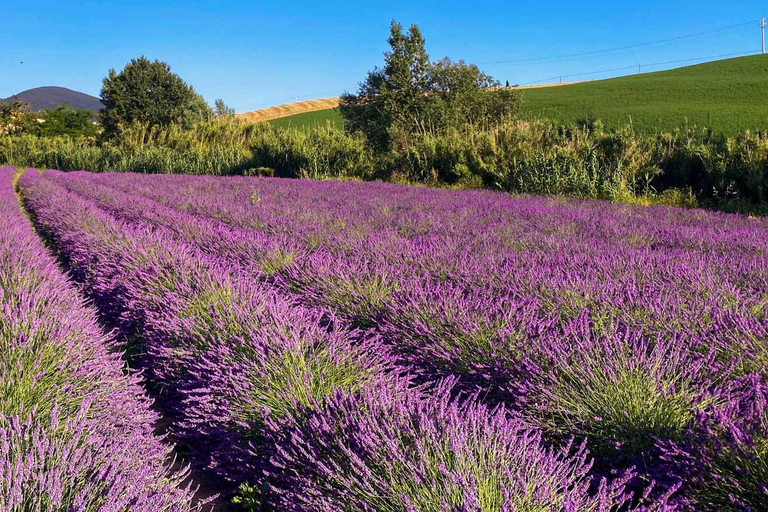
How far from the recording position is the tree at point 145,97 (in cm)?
4334

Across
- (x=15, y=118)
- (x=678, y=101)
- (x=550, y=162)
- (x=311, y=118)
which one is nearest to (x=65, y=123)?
(x=15, y=118)

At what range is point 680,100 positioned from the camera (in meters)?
41.6

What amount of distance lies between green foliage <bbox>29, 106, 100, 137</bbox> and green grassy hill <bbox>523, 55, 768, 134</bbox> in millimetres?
53297

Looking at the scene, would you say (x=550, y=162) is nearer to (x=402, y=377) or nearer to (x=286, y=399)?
(x=402, y=377)

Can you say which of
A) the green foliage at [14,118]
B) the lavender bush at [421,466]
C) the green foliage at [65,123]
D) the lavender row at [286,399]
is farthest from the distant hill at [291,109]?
the lavender bush at [421,466]

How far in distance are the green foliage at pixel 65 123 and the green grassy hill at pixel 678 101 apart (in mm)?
25614

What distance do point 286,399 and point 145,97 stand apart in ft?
158

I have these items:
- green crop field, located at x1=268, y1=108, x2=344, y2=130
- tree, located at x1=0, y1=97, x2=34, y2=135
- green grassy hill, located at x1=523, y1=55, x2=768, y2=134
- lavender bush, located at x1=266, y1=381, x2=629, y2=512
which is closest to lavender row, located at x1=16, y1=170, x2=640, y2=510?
lavender bush, located at x1=266, y1=381, x2=629, y2=512

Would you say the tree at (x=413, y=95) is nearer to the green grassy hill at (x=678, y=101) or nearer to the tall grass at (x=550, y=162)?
the green grassy hill at (x=678, y=101)

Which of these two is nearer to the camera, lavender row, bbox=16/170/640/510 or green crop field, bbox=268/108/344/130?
lavender row, bbox=16/170/640/510

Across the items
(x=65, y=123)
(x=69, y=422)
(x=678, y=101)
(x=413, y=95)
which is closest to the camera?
(x=69, y=422)

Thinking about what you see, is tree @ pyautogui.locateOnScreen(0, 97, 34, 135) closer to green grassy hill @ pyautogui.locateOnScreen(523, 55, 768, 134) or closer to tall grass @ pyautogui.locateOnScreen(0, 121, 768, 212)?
tall grass @ pyautogui.locateOnScreen(0, 121, 768, 212)

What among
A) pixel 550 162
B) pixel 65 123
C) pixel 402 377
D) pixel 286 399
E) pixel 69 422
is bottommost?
pixel 402 377

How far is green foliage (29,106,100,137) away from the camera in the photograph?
61469 mm
